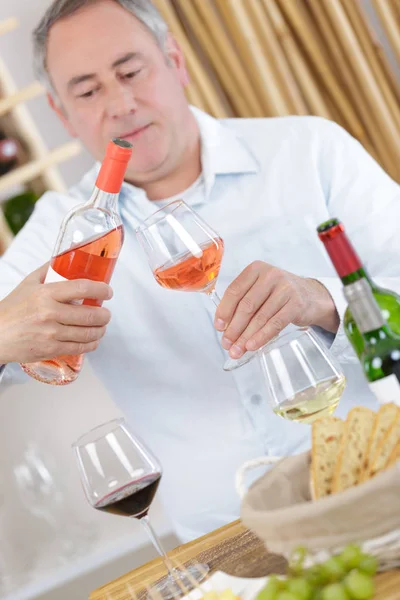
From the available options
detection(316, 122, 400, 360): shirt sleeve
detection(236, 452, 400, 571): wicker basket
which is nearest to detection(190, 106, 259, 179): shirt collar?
detection(316, 122, 400, 360): shirt sleeve

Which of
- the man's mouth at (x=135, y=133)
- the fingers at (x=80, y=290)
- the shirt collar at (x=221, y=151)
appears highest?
the man's mouth at (x=135, y=133)

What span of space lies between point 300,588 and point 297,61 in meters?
2.00

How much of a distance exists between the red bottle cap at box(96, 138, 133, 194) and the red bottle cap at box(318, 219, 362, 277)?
286mm

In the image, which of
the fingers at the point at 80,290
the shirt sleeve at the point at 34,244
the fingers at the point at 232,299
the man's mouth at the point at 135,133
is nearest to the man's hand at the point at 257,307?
the fingers at the point at 232,299

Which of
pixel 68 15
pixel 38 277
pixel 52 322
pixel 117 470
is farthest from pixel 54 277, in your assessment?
pixel 68 15

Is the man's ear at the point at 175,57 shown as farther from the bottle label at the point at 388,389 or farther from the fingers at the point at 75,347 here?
the bottle label at the point at 388,389

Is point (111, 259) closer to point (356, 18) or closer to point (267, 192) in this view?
point (267, 192)

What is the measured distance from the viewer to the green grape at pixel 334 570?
1.77 feet

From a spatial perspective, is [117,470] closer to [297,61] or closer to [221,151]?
[221,151]

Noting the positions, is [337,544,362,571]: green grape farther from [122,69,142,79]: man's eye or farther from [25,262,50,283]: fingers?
[122,69,142,79]: man's eye

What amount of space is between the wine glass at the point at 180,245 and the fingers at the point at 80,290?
Result: 9cm

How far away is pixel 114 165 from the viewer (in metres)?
0.85

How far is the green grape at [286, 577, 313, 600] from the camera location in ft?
1.71

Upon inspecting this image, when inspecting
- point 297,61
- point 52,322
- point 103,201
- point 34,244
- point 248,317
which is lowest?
point 248,317
